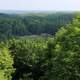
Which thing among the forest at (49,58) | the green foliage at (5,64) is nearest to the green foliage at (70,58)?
the forest at (49,58)

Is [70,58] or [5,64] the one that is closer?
[70,58]

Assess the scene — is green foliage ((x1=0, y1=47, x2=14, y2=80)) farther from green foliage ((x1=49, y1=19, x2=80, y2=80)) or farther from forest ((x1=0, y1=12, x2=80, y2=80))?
green foliage ((x1=49, y1=19, x2=80, y2=80))

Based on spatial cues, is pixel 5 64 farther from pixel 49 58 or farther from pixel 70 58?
pixel 70 58

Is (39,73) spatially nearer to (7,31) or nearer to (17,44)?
(17,44)

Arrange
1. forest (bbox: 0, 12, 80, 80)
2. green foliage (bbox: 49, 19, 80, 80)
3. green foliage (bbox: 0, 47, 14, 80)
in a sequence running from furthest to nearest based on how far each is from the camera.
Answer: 1. green foliage (bbox: 0, 47, 14, 80)
2. forest (bbox: 0, 12, 80, 80)
3. green foliage (bbox: 49, 19, 80, 80)

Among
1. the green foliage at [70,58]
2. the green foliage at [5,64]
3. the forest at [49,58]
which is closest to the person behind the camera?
the green foliage at [70,58]

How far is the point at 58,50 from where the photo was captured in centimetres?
3909

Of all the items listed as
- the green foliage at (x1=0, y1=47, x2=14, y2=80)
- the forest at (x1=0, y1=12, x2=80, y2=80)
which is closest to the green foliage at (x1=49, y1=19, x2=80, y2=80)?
the forest at (x1=0, y1=12, x2=80, y2=80)

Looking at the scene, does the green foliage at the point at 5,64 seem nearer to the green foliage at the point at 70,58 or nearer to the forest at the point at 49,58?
the forest at the point at 49,58

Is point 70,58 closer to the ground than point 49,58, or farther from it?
farther from it

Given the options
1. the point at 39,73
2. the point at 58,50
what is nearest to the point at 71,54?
the point at 58,50

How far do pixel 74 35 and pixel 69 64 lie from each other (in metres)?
3.26

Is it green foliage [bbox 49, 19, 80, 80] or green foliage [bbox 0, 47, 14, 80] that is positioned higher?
green foliage [bbox 49, 19, 80, 80]

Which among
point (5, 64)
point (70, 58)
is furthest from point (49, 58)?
point (70, 58)
